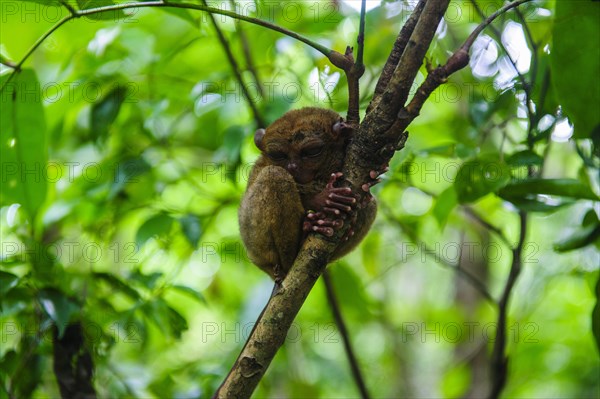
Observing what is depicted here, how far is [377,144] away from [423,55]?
0.39 metres

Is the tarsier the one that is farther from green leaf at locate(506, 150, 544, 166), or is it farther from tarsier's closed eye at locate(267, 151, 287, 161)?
green leaf at locate(506, 150, 544, 166)

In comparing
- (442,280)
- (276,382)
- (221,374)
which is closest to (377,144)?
(221,374)

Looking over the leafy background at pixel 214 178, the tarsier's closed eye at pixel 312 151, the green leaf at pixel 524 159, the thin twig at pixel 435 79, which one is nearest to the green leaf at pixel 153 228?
the leafy background at pixel 214 178

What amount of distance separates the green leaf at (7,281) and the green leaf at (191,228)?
966 millimetres

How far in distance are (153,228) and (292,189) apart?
975 millimetres

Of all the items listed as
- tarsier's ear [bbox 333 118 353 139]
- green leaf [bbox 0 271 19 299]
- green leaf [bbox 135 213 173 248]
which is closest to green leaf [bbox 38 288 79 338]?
green leaf [bbox 0 271 19 299]

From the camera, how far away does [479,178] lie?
3.32 meters

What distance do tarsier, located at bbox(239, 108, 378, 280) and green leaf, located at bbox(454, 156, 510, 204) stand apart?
507 millimetres

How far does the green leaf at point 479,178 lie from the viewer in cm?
326

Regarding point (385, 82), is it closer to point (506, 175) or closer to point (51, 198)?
point (506, 175)

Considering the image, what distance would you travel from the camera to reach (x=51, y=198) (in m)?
4.86

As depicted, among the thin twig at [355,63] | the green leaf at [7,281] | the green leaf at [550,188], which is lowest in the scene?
the green leaf at [7,281]

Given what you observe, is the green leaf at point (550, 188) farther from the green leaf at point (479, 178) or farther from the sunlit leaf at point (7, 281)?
the sunlit leaf at point (7, 281)

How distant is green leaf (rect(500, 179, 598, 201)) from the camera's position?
10.3 feet
